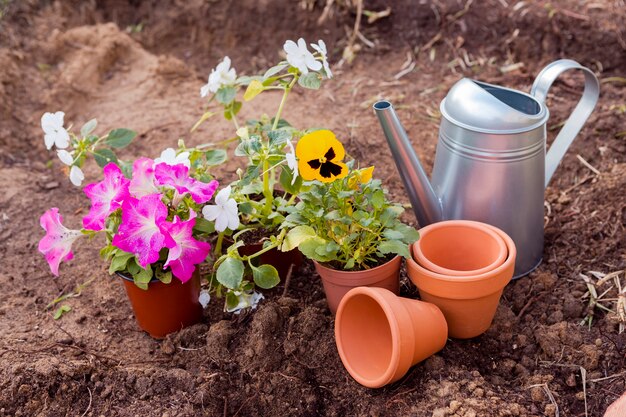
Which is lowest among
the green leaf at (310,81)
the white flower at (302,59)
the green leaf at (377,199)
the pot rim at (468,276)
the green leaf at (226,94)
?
the pot rim at (468,276)

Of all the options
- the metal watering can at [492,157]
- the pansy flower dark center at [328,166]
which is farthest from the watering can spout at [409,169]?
the pansy flower dark center at [328,166]

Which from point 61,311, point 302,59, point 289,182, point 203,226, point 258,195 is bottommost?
point 61,311

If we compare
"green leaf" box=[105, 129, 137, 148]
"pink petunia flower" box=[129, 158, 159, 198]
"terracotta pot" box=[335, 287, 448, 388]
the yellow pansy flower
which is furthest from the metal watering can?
"green leaf" box=[105, 129, 137, 148]

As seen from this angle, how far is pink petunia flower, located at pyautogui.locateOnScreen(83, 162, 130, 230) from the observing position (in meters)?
1.48

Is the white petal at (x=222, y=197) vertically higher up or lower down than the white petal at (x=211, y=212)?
higher up

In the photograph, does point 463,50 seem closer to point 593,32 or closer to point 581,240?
point 593,32

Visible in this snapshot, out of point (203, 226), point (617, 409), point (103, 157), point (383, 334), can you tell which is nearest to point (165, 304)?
point (203, 226)

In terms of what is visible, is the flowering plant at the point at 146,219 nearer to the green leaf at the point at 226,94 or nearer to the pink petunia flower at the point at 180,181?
the pink petunia flower at the point at 180,181

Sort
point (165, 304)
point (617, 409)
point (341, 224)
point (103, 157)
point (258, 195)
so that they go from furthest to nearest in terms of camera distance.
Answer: point (258, 195) → point (103, 157) → point (165, 304) → point (341, 224) → point (617, 409)

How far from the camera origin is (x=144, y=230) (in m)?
1.46

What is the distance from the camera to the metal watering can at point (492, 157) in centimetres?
162

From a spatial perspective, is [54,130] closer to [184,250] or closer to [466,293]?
[184,250]

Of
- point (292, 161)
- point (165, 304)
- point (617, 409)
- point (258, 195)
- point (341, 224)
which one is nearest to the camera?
point (617, 409)

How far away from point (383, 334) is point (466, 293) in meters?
0.23
